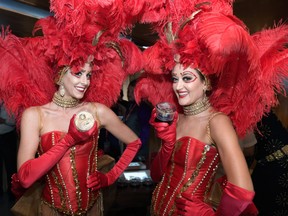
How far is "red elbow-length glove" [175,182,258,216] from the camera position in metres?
1.40

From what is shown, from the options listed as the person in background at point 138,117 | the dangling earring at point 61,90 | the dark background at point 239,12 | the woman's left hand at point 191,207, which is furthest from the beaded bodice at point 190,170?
the person in background at point 138,117

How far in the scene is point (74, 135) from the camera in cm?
161

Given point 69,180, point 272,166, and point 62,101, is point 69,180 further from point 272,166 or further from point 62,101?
point 272,166

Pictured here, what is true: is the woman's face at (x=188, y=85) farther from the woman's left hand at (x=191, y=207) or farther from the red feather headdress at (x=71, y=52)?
the woman's left hand at (x=191, y=207)

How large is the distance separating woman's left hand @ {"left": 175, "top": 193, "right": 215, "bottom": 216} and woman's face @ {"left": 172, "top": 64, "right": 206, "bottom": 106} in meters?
0.48

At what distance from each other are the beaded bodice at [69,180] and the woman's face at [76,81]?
0.76 feet

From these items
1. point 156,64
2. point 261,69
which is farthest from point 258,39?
point 156,64

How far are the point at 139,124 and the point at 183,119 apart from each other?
1.44 meters

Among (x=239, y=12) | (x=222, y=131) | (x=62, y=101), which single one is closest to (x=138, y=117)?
(x=239, y=12)

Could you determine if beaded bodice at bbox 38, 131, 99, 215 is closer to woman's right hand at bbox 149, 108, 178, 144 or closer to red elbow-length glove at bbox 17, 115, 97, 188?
red elbow-length glove at bbox 17, 115, 97, 188

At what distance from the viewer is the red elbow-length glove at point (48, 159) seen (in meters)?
1.58

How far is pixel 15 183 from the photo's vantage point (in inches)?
70.8

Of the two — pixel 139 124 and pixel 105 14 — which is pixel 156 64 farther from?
pixel 139 124

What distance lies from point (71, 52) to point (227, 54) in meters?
0.77
